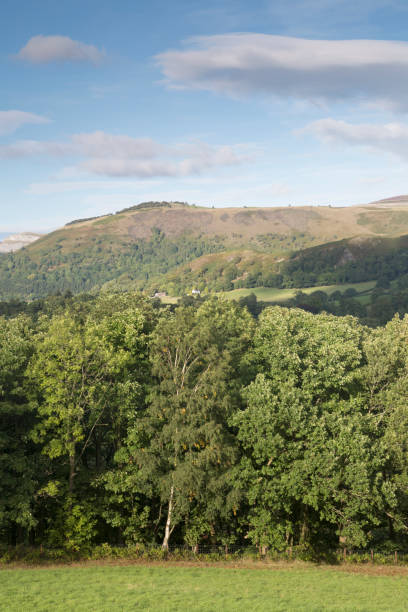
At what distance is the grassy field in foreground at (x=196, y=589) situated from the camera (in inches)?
1145

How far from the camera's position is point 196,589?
32844mm

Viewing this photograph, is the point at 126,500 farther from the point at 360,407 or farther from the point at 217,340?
the point at 360,407

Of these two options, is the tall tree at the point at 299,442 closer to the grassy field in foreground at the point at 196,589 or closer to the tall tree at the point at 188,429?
the tall tree at the point at 188,429

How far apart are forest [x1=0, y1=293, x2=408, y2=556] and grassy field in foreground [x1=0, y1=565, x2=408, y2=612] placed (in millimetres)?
3265

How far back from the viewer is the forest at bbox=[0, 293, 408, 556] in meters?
38.4

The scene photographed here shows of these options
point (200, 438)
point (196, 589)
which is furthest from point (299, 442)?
point (196, 589)

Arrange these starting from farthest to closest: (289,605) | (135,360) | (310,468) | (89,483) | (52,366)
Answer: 1. (135,360)
2. (89,483)
3. (52,366)
4. (310,468)
5. (289,605)

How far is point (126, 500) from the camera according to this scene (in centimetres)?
4322

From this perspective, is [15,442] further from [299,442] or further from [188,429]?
[299,442]

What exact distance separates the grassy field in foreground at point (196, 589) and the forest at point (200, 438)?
326 centimetres

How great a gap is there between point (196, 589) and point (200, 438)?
31.9ft

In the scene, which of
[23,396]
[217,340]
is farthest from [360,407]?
[23,396]

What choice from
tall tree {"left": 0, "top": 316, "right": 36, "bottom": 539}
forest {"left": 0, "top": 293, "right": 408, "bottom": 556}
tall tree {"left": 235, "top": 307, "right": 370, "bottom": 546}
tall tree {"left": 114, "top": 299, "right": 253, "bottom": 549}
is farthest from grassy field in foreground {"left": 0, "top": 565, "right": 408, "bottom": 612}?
tall tree {"left": 114, "top": 299, "right": 253, "bottom": 549}

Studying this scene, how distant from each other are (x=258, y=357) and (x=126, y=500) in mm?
16703
